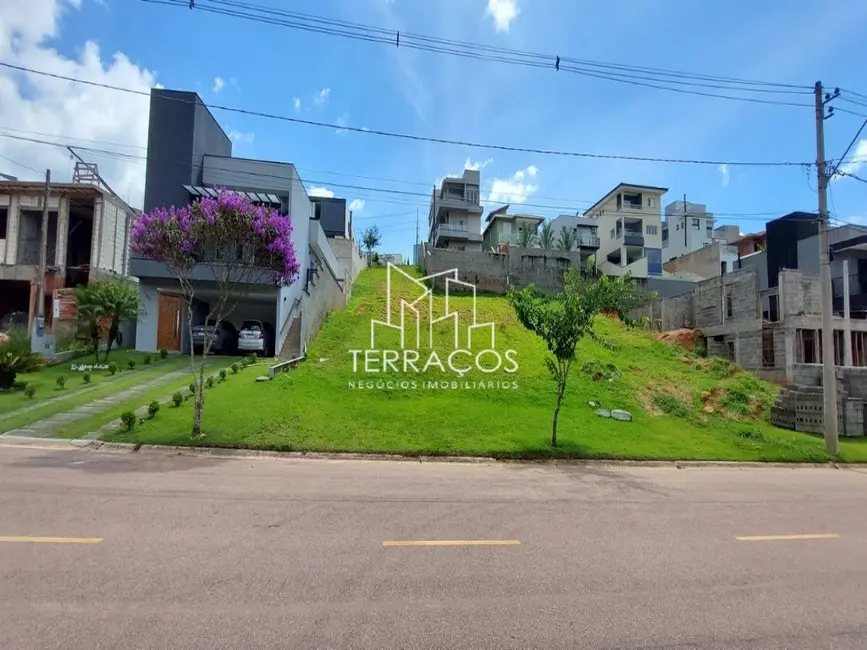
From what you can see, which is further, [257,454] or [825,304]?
[825,304]

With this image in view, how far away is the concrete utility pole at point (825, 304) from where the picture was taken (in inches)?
525

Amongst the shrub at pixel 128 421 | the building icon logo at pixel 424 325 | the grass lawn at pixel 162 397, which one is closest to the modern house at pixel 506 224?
the building icon logo at pixel 424 325

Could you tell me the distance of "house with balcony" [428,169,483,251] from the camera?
5750cm

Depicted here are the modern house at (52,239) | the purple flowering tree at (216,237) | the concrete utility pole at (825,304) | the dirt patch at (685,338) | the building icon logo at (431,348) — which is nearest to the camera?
the purple flowering tree at (216,237)

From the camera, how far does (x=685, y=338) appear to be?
1001 inches

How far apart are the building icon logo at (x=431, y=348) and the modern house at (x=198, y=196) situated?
11.8 feet

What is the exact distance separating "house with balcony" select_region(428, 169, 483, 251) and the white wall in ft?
122

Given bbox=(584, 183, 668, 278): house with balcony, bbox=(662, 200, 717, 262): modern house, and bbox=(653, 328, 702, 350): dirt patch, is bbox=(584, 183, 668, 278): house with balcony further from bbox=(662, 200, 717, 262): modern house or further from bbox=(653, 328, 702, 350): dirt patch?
bbox=(653, 328, 702, 350): dirt patch

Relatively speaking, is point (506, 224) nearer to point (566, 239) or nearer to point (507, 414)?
point (566, 239)

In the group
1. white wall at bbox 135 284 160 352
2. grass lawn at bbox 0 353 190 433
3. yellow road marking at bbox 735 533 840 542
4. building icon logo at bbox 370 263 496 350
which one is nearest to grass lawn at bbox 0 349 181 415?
grass lawn at bbox 0 353 190 433

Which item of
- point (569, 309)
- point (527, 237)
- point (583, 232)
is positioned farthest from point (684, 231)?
point (569, 309)

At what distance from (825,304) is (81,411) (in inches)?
781

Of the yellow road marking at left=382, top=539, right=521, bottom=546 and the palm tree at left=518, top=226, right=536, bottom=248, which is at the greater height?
the palm tree at left=518, top=226, right=536, bottom=248

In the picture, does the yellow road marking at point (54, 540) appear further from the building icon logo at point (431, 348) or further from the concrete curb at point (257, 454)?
the building icon logo at point (431, 348)
